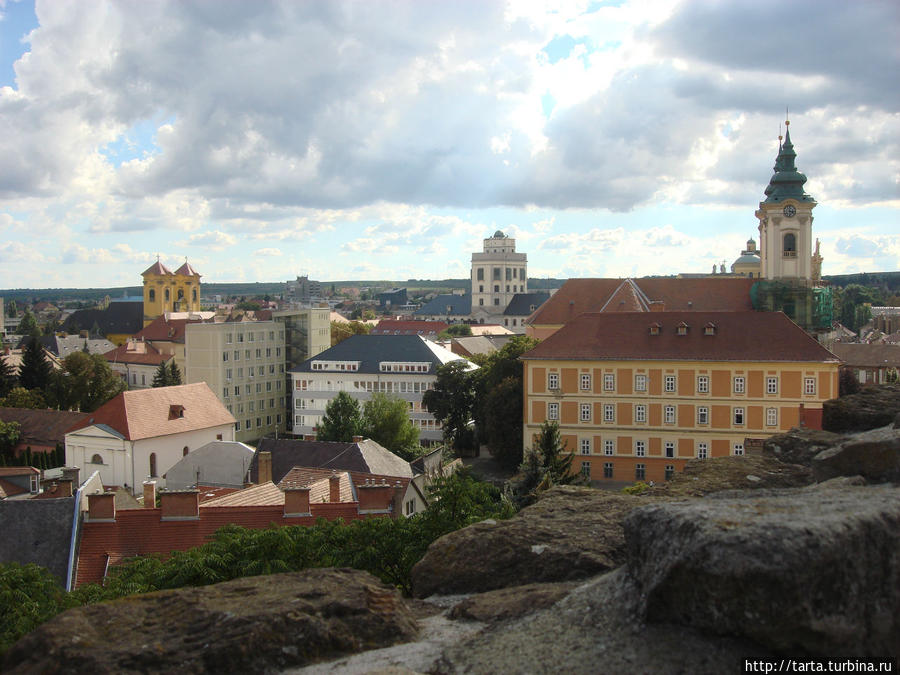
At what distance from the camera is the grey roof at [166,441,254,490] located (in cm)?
4244

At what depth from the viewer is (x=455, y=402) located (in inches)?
2530

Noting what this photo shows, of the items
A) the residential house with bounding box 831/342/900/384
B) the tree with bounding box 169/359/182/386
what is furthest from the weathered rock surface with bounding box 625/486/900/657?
the residential house with bounding box 831/342/900/384

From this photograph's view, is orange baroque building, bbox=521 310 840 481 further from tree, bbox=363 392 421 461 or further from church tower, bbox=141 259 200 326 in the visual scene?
church tower, bbox=141 259 200 326

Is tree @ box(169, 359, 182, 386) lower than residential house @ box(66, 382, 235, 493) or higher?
higher

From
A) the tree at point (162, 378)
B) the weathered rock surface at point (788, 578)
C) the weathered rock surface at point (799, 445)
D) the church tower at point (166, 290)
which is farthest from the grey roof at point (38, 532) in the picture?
the church tower at point (166, 290)

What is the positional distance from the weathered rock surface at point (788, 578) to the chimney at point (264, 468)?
109 feet

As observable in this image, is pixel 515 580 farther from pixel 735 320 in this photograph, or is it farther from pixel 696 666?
pixel 735 320

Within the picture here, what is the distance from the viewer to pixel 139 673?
5703 mm

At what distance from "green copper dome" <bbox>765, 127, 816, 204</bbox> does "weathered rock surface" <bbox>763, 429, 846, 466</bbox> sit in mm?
57472

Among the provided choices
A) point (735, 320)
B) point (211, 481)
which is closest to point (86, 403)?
point (211, 481)

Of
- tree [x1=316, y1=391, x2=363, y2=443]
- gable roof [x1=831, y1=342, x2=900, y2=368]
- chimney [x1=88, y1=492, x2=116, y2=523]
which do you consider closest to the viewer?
chimney [x1=88, y1=492, x2=116, y2=523]

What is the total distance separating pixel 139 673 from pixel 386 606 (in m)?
2.02

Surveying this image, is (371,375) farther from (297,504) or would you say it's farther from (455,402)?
(297,504)

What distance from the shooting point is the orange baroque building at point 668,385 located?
47031 millimetres
